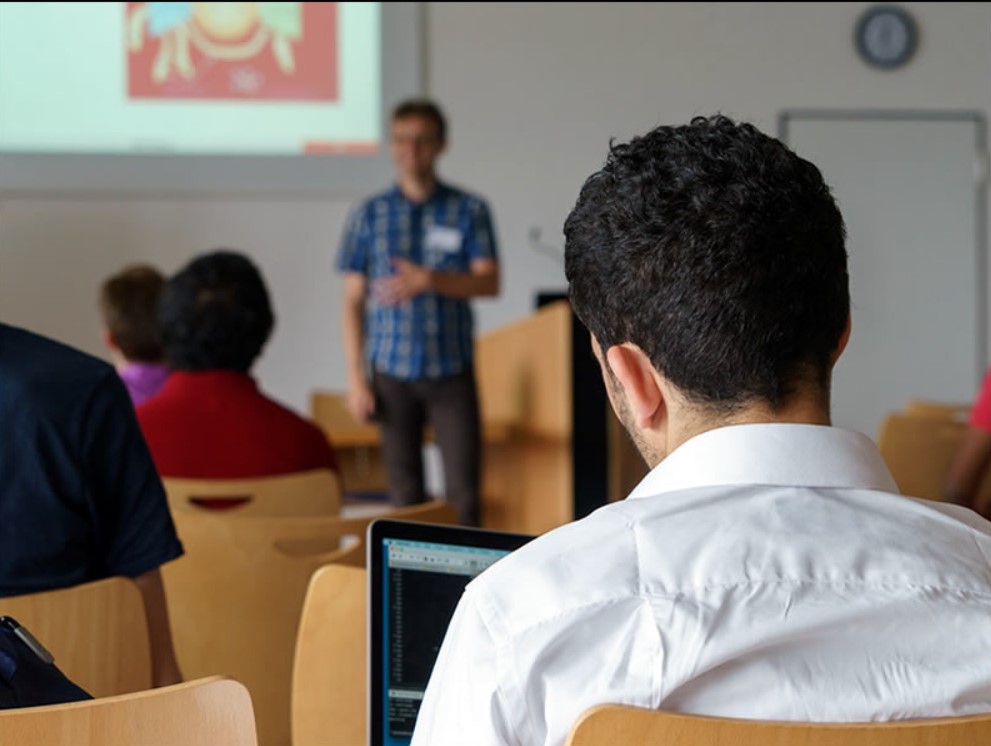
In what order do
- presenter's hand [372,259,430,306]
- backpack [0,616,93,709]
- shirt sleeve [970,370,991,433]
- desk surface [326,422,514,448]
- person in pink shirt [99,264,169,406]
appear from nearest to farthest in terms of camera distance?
backpack [0,616,93,709], shirt sleeve [970,370,991,433], person in pink shirt [99,264,169,406], presenter's hand [372,259,430,306], desk surface [326,422,514,448]

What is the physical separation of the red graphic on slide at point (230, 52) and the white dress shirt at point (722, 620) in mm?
5059

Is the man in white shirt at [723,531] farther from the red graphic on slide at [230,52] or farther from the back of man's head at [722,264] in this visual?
the red graphic on slide at [230,52]

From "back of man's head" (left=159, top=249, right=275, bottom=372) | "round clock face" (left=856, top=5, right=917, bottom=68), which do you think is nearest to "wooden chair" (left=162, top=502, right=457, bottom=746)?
"back of man's head" (left=159, top=249, right=275, bottom=372)

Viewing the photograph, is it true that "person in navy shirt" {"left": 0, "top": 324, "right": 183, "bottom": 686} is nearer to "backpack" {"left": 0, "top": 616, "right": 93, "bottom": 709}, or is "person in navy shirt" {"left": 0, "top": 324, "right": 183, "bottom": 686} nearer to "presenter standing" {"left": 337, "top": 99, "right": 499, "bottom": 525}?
"backpack" {"left": 0, "top": 616, "right": 93, "bottom": 709}

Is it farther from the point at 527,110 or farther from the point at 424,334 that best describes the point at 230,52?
the point at 424,334

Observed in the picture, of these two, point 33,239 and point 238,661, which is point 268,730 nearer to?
point 238,661

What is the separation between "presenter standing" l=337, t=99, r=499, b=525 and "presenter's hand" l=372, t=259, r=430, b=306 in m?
0.03

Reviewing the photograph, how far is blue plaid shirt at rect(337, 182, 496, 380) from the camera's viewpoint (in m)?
4.30

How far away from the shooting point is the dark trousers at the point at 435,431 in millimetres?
4273

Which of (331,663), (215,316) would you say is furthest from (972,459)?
(331,663)

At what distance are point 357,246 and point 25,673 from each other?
10.9 ft

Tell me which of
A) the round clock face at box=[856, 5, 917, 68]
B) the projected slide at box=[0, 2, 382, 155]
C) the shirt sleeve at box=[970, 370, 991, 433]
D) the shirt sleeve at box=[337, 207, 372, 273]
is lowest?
the shirt sleeve at box=[970, 370, 991, 433]

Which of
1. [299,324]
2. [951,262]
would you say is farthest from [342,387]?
[951,262]

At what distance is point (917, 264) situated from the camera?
280 inches
